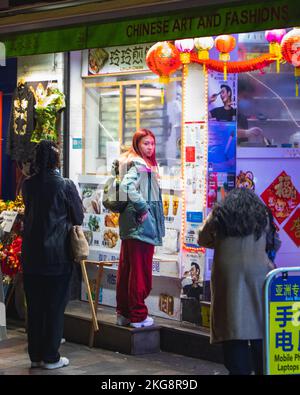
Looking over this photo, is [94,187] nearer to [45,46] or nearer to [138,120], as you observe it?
[138,120]

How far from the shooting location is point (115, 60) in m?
9.81

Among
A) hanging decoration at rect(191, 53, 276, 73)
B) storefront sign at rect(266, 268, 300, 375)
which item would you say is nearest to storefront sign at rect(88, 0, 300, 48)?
hanging decoration at rect(191, 53, 276, 73)

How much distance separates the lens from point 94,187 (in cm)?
1016

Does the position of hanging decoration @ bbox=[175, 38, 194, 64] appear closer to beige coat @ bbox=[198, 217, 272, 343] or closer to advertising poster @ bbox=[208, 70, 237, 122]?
advertising poster @ bbox=[208, 70, 237, 122]

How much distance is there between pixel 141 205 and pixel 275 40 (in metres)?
2.10

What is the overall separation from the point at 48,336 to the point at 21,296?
2.34 meters

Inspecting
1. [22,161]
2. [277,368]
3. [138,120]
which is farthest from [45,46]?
[277,368]

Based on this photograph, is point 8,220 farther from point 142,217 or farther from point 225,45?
point 225,45

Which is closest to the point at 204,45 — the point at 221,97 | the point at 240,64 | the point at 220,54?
the point at 220,54

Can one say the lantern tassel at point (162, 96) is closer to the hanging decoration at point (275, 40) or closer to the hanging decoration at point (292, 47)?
Answer: the hanging decoration at point (275, 40)

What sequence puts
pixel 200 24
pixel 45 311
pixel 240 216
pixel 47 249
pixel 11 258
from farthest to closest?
pixel 11 258 → pixel 45 311 → pixel 47 249 → pixel 200 24 → pixel 240 216

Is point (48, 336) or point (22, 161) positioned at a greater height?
point (22, 161)

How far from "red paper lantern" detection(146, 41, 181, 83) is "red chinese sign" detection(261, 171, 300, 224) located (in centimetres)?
158
